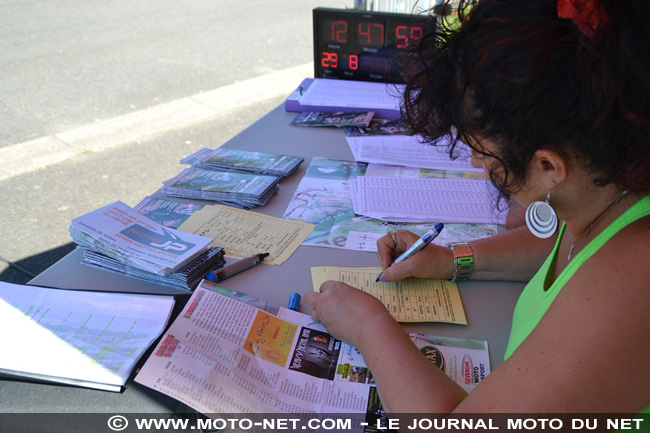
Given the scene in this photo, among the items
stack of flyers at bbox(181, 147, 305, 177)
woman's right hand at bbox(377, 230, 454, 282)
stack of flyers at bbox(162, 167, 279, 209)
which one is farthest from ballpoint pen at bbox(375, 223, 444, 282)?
stack of flyers at bbox(181, 147, 305, 177)

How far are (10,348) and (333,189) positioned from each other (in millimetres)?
944

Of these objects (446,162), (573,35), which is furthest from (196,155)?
(573,35)

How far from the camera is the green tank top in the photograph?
0.80 meters

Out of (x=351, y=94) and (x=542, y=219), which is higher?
(x=542, y=219)

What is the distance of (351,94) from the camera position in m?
2.24

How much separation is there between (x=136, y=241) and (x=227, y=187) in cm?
39

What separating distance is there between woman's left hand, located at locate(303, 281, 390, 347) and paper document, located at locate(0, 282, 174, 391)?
0.95ft

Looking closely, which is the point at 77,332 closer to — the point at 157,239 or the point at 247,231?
the point at 157,239

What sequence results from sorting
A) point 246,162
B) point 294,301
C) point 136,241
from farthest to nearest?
1. point 246,162
2. point 136,241
3. point 294,301

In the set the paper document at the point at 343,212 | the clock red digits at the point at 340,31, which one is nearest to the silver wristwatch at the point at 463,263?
the paper document at the point at 343,212

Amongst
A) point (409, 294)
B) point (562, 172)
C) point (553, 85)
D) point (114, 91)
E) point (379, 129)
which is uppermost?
point (553, 85)

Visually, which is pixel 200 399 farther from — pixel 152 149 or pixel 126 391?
pixel 152 149

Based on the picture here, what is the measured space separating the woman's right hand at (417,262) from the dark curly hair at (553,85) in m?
0.36

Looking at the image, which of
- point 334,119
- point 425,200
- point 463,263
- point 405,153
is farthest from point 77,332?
point 334,119
